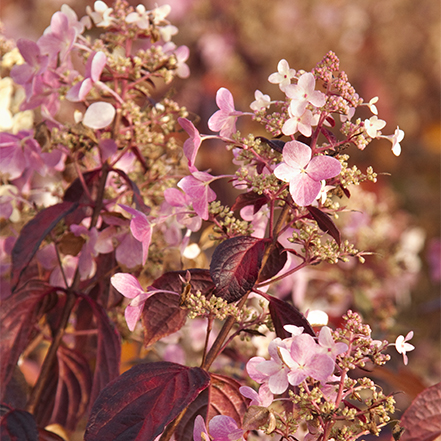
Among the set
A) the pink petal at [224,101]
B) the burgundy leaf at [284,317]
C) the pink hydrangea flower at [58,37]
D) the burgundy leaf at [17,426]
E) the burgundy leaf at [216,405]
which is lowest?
the burgundy leaf at [17,426]

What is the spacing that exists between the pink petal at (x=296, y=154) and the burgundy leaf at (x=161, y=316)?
161 millimetres

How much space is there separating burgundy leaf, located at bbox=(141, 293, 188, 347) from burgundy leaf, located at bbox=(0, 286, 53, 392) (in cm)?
15

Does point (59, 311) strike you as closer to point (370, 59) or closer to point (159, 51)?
point (159, 51)

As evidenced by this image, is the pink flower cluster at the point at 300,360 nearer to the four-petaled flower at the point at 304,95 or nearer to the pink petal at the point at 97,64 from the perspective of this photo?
the four-petaled flower at the point at 304,95

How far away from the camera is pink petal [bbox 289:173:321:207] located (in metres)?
0.40

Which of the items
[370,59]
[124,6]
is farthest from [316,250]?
[370,59]

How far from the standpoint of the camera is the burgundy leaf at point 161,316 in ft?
1.55

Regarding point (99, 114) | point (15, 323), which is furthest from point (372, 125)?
point (15, 323)

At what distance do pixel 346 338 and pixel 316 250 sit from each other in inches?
2.8

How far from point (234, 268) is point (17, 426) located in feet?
0.82

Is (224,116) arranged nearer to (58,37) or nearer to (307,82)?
(307,82)

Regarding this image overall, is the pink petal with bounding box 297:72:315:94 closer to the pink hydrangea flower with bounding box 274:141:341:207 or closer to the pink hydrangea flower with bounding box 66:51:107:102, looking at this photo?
the pink hydrangea flower with bounding box 274:141:341:207

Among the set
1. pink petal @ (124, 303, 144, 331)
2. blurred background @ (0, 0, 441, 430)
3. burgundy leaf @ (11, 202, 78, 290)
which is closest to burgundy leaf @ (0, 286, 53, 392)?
burgundy leaf @ (11, 202, 78, 290)

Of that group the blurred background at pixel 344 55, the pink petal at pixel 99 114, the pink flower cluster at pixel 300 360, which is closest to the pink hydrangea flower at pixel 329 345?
the pink flower cluster at pixel 300 360
